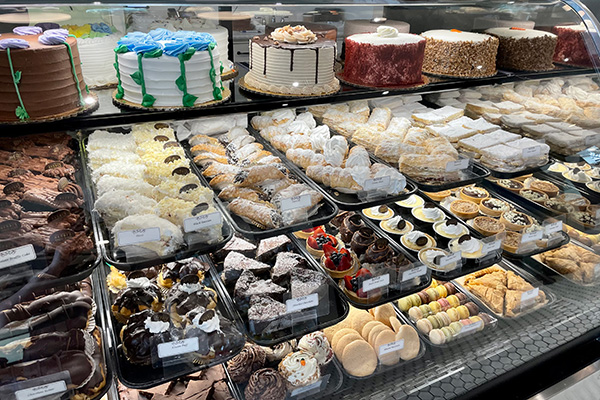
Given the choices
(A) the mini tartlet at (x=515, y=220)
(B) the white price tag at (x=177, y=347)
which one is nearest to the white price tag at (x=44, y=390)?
(B) the white price tag at (x=177, y=347)

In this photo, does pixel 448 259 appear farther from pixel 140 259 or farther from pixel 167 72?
pixel 167 72

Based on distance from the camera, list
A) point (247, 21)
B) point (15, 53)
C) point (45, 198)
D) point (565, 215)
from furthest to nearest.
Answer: point (565, 215), point (247, 21), point (45, 198), point (15, 53)

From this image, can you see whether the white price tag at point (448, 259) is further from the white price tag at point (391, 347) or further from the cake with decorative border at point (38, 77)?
the cake with decorative border at point (38, 77)

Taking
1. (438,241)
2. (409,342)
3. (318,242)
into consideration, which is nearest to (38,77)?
(318,242)

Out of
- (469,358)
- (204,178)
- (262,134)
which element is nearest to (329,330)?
(469,358)

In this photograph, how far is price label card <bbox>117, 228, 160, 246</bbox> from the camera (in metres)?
2.10

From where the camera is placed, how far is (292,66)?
2459 millimetres

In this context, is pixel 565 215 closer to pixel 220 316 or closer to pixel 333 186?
pixel 333 186

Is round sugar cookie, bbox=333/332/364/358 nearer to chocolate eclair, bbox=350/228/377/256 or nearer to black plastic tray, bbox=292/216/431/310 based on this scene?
black plastic tray, bbox=292/216/431/310

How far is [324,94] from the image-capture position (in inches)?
95.7

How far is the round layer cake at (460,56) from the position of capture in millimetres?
2994

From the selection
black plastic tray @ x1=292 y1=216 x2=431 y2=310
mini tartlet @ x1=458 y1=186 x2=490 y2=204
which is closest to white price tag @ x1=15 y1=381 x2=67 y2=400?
black plastic tray @ x1=292 y1=216 x2=431 y2=310

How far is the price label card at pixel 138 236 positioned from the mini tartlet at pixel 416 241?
1693mm

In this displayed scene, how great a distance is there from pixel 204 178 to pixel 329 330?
125cm
